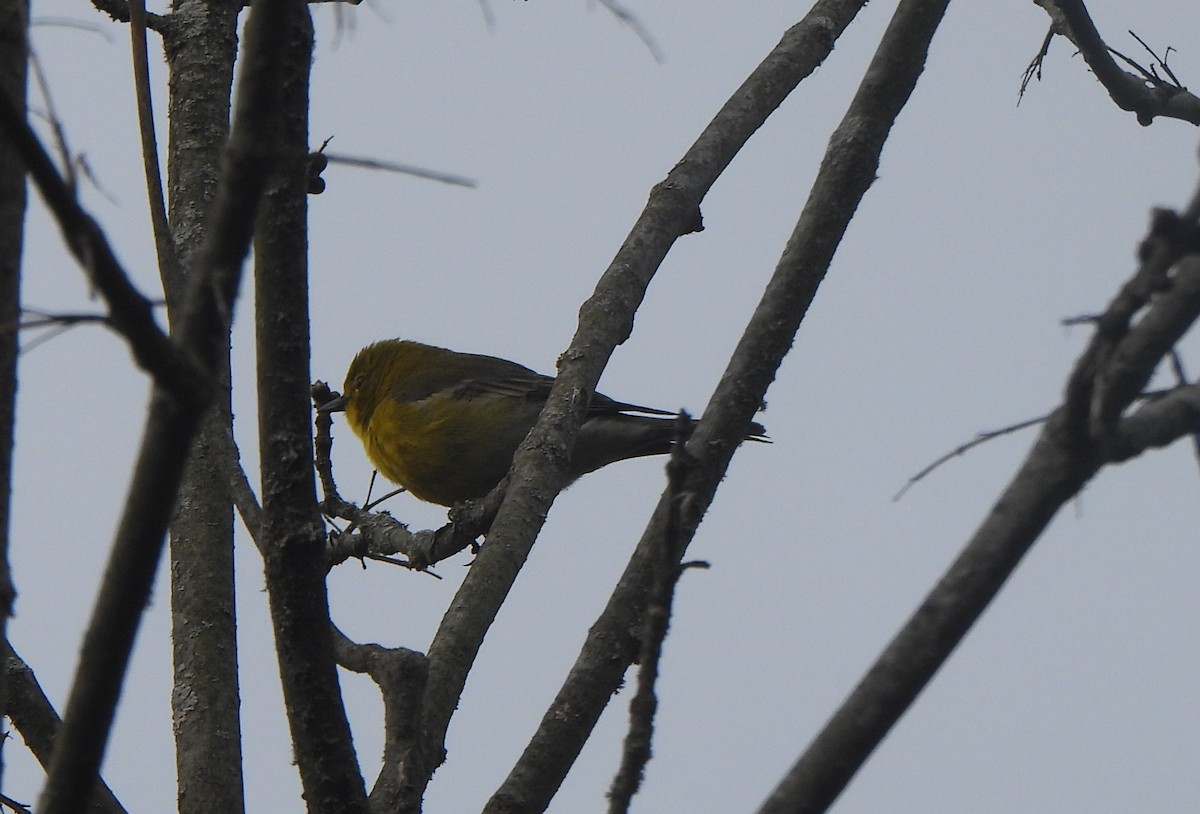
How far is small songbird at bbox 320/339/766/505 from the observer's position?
738 centimetres

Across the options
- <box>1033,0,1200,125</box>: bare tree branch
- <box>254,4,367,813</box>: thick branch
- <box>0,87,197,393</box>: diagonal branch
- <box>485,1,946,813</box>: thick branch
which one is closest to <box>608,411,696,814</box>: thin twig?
<box>254,4,367,813</box>: thick branch

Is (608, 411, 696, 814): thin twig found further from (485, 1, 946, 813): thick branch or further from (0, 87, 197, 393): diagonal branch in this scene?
(485, 1, 946, 813): thick branch

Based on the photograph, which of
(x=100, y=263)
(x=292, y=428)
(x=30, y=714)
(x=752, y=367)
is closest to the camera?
(x=100, y=263)

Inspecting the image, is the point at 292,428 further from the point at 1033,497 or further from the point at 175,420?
the point at 1033,497

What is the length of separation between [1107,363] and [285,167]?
1.21m

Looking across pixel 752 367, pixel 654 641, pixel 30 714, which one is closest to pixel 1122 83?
pixel 752 367

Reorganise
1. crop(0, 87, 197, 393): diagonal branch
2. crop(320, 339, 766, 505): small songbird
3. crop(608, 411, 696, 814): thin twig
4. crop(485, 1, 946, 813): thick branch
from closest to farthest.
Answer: crop(0, 87, 197, 393): diagonal branch
crop(608, 411, 696, 814): thin twig
crop(485, 1, 946, 813): thick branch
crop(320, 339, 766, 505): small songbird

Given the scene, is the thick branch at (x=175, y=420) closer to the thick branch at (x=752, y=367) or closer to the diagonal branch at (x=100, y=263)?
the diagonal branch at (x=100, y=263)

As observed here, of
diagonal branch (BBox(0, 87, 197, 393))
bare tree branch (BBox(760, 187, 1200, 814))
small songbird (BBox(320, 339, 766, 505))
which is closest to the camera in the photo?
diagonal branch (BBox(0, 87, 197, 393))

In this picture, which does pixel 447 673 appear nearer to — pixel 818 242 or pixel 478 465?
pixel 818 242

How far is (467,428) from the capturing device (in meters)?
7.58

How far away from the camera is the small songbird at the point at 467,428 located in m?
7.38

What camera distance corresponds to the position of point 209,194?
14.4 feet

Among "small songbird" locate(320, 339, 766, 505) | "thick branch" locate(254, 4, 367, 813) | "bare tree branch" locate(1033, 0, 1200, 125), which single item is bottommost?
"thick branch" locate(254, 4, 367, 813)
